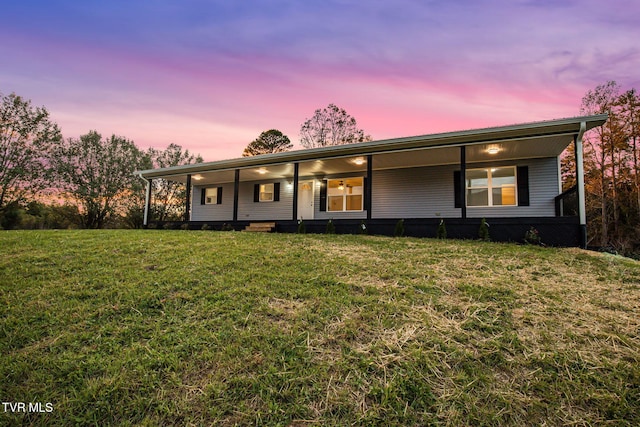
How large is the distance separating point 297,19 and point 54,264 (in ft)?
29.0

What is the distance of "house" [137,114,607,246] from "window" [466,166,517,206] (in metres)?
0.03

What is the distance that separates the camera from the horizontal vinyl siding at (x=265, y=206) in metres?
13.7

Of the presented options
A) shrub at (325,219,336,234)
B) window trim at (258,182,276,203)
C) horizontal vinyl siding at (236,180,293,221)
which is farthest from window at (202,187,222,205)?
shrub at (325,219,336,234)

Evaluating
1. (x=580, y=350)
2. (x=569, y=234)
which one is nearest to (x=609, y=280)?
(x=580, y=350)

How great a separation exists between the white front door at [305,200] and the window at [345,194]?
85 centimetres

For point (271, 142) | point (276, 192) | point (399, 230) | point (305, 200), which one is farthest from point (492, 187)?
point (271, 142)

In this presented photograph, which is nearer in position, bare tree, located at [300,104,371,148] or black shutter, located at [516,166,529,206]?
black shutter, located at [516,166,529,206]

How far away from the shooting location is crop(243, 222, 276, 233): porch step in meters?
11.0

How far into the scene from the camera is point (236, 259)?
17.9ft

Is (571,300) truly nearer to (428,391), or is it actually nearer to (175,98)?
(428,391)

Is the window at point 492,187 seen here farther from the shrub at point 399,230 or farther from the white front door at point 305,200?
the white front door at point 305,200

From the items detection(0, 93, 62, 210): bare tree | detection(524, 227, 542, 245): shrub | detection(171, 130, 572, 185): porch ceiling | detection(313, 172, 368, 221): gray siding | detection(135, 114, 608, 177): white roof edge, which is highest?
detection(0, 93, 62, 210): bare tree

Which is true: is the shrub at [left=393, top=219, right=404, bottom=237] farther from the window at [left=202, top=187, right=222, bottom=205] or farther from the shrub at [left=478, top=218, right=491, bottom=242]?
the window at [left=202, top=187, right=222, bottom=205]

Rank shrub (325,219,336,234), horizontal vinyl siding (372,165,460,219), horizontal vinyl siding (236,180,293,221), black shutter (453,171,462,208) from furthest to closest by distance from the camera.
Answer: horizontal vinyl siding (236,180,293,221)
horizontal vinyl siding (372,165,460,219)
black shutter (453,171,462,208)
shrub (325,219,336,234)
